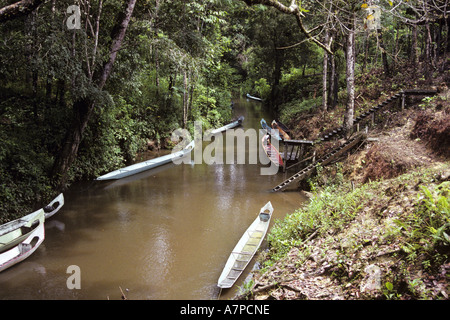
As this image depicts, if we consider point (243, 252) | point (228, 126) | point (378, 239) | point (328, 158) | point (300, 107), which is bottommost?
point (243, 252)

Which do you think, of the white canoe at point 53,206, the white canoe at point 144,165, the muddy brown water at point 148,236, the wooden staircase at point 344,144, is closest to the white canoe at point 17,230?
the muddy brown water at point 148,236

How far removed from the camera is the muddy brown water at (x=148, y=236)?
23.7 ft

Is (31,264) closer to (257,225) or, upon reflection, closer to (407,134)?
(257,225)

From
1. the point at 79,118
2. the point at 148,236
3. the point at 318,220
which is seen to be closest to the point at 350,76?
the point at 318,220

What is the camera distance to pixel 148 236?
9.57 m

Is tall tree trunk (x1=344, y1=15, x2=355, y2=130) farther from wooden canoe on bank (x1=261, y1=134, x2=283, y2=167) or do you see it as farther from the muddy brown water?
the muddy brown water

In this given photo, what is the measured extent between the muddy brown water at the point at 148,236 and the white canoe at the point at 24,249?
224 mm

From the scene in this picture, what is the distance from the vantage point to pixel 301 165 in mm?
16062

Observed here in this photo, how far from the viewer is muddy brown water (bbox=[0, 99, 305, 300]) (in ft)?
23.7

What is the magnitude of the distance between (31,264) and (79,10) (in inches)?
328

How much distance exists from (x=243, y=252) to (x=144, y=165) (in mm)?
9164

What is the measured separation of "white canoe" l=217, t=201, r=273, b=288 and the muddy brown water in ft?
0.93

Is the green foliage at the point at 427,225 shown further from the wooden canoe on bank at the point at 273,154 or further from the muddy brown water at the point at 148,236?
the wooden canoe on bank at the point at 273,154

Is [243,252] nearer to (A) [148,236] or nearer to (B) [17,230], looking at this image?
(A) [148,236]
